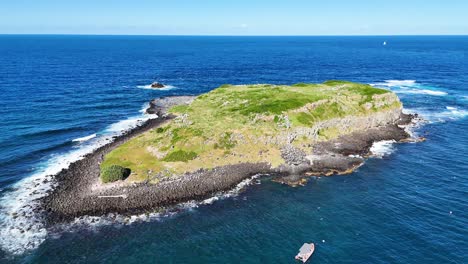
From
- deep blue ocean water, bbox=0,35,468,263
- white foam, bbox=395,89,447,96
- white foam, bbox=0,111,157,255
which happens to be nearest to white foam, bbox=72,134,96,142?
deep blue ocean water, bbox=0,35,468,263

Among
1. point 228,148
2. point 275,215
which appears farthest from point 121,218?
point 228,148

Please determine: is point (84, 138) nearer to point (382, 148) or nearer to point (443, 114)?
point (382, 148)

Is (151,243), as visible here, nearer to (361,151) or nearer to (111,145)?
(111,145)

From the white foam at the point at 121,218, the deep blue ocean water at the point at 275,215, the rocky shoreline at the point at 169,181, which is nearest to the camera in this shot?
the deep blue ocean water at the point at 275,215

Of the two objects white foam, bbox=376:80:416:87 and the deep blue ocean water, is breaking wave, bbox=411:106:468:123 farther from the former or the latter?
white foam, bbox=376:80:416:87

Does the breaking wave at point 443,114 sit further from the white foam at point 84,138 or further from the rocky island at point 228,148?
the white foam at point 84,138

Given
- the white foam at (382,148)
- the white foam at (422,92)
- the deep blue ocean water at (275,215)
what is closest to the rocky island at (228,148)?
the white foam at (382,148)
